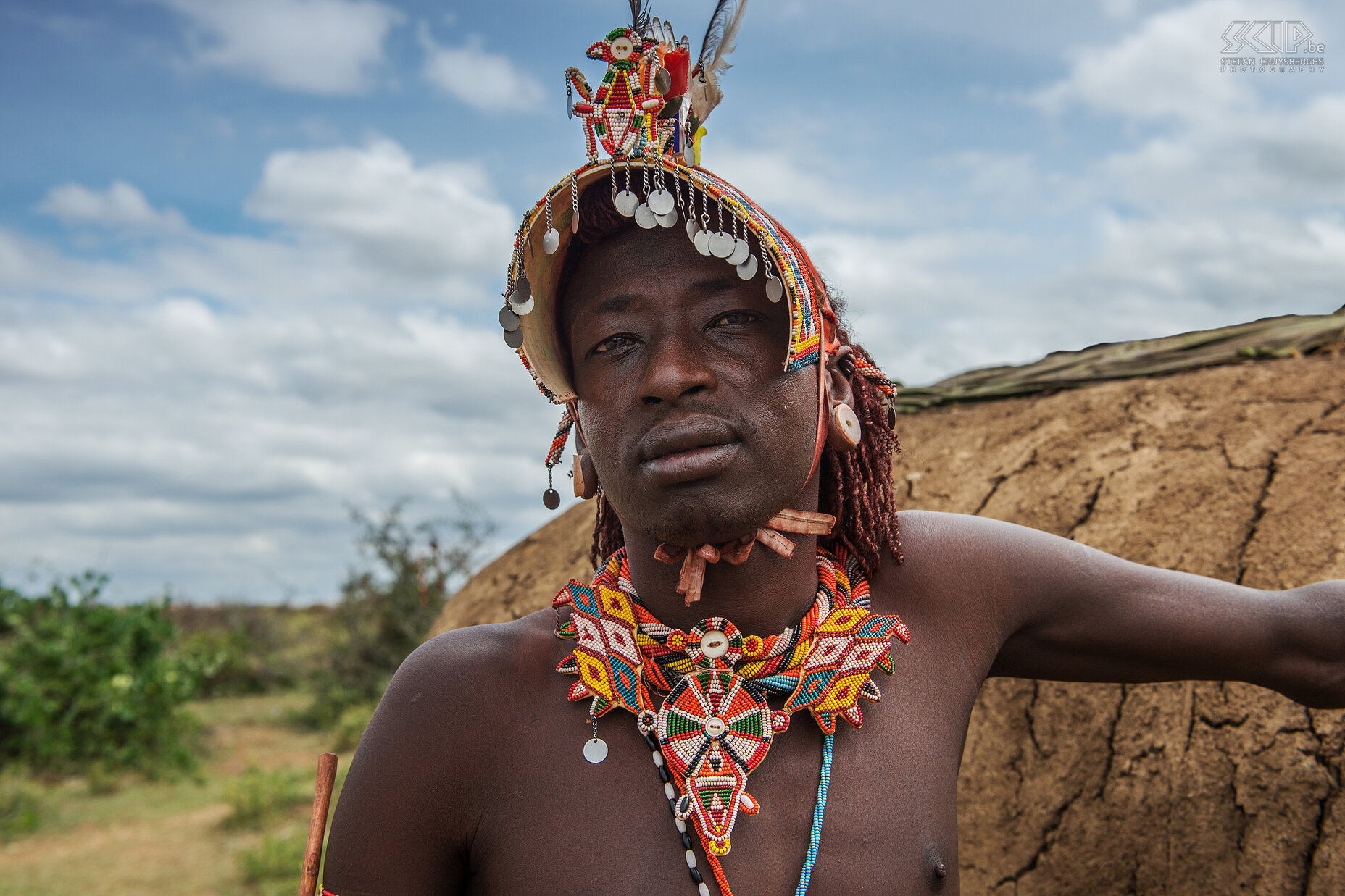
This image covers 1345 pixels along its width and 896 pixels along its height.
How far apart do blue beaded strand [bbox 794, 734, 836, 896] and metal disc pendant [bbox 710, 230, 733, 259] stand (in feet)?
3.06

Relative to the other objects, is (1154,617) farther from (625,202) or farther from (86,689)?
(86,689)

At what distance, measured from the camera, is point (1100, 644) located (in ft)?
7.30

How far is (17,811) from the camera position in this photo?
850cm

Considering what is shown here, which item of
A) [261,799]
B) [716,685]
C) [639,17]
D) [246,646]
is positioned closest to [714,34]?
[639,17]

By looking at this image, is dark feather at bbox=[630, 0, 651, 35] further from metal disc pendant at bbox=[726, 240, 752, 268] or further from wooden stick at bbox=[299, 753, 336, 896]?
wooden stick at bbox=[299, 753, 336, 896]

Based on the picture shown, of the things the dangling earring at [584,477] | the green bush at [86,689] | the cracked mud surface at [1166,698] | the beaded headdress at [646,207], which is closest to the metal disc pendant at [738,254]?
the beaded headdress at [646,207]

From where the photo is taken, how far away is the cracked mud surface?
8.22ft

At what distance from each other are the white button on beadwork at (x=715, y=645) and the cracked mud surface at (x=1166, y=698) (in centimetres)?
147

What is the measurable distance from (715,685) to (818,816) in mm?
297

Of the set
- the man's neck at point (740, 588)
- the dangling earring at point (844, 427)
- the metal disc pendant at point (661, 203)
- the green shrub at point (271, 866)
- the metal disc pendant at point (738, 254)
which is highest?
the metal disc pendant at point (661, 203)

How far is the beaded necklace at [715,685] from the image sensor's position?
1.79 meters

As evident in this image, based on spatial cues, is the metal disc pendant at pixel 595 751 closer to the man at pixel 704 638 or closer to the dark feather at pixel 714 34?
the man at pixel 704 638

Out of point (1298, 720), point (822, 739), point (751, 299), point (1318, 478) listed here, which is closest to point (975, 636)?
point (822, 739)

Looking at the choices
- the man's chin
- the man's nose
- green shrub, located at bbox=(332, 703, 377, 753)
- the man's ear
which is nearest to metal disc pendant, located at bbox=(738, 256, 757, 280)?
the man's nose
